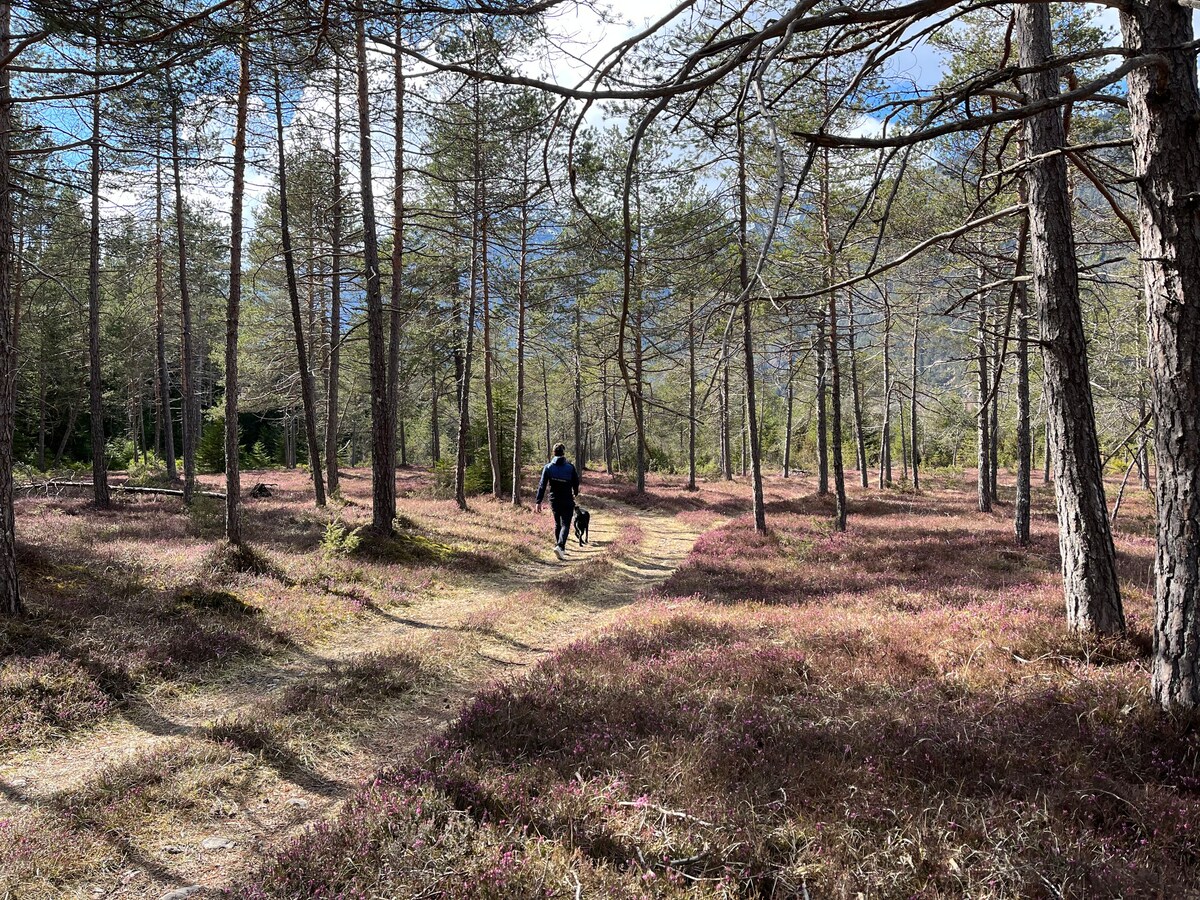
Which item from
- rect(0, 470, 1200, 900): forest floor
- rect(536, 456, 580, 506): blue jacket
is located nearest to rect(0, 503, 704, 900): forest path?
rect(0, 470, 1200, 900): forest floor

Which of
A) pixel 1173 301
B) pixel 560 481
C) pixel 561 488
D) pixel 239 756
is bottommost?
pixel 239 756

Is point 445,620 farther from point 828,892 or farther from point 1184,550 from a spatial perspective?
point 1184,550

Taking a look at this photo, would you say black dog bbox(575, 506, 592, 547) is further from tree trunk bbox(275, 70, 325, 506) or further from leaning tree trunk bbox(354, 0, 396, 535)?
tree trunk bbox(275, 70, 325, 506)

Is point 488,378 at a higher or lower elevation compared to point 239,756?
higher

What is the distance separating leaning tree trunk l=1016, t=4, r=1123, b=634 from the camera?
5.55 meters

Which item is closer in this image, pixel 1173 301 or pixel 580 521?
Result: pixel 1173 301

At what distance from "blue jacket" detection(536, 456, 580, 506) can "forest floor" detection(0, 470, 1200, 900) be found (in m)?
3.89

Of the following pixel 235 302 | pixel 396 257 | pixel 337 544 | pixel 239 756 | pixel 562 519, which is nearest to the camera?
pixel 239 756

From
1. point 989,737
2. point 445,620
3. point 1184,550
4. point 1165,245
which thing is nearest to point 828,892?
point 989,737

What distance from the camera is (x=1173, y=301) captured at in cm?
349

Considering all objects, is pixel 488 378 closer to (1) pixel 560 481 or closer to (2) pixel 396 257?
(2) pixel 396 257

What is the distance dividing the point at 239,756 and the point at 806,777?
4.09 meters

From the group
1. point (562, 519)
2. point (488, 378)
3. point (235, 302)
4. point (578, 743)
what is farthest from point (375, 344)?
point (578, 743)

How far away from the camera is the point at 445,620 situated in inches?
346
